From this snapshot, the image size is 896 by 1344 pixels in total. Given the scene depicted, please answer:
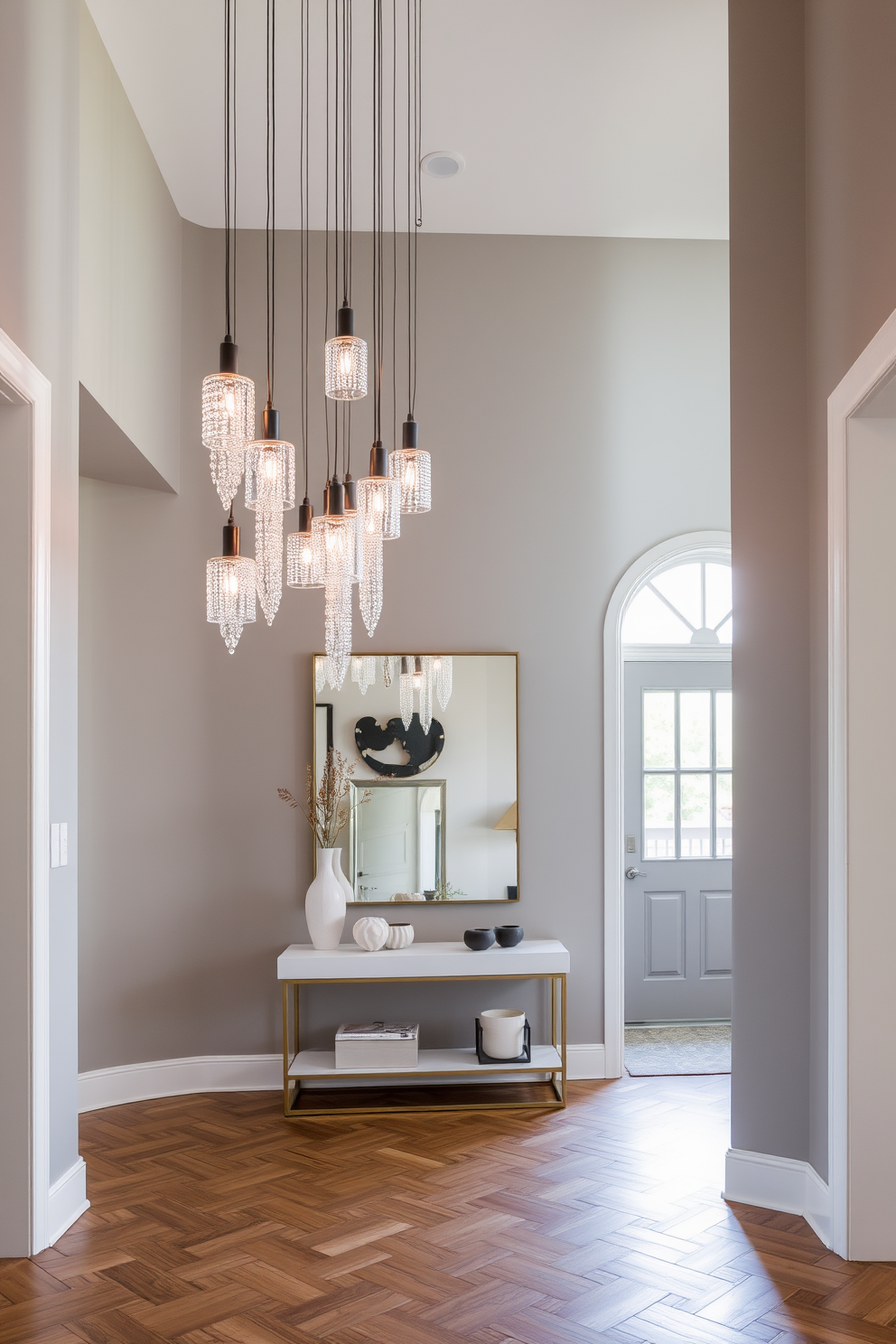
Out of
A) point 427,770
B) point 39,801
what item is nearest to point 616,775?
point 427,770

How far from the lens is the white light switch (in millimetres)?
3145

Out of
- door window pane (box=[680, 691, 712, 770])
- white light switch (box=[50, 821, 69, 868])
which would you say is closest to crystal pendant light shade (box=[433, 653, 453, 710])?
door window pane (box=[680, 691, 712, 770])

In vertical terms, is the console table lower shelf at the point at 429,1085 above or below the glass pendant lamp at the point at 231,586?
below

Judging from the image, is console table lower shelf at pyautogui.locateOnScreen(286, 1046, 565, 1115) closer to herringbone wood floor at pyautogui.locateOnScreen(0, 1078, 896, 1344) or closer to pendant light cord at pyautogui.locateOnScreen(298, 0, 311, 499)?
herringbone wood floor at pyautogui.locateOnScreen(0, 1078, 896, 1344)

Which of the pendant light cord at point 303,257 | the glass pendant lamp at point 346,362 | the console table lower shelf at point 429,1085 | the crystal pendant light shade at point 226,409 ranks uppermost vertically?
the pendant light cord at point 303,257

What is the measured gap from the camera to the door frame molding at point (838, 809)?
114 inches

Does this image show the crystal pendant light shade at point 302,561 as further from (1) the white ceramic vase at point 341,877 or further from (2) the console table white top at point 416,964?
(2) the console table white top at point 416,964

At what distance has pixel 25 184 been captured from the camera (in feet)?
9.68

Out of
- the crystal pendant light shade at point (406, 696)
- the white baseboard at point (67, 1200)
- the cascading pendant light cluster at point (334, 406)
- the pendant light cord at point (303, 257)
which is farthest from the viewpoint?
the crystal pendant light shade at point (406, 696)

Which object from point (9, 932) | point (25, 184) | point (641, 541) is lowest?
point (9, 932)

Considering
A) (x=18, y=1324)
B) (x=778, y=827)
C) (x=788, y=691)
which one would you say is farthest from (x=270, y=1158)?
(x=788, y=691)

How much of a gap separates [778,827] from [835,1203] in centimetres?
105

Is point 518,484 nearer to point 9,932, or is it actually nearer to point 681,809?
point 681,809

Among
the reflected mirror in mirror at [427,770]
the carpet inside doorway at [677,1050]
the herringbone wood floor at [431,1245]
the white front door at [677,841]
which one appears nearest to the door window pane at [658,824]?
the white front door at [677,841]
